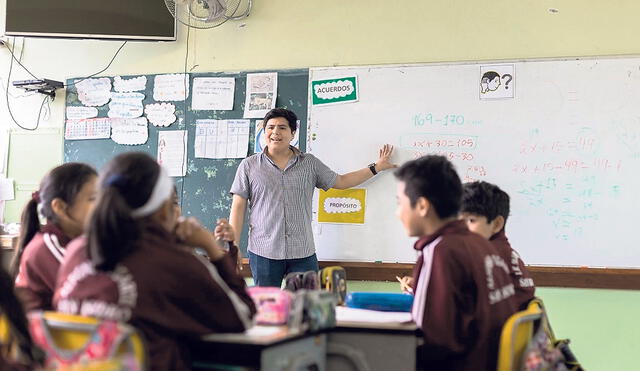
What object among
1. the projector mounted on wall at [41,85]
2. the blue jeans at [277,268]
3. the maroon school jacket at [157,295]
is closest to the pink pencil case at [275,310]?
the maroon school jacket at [157,295]

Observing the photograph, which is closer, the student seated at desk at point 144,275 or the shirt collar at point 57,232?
the student seated at desk at point 144,275

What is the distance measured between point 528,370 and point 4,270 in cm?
146

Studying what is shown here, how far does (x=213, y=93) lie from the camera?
451 centimetres

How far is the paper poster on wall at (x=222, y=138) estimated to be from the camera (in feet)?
14.5

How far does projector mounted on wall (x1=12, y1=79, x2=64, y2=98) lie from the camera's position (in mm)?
4684

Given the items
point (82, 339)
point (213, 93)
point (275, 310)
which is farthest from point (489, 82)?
point (82, 339)

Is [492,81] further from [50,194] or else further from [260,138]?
[50,194]

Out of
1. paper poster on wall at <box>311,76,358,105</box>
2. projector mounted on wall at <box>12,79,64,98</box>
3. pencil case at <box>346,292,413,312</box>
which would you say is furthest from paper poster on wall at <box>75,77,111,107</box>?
pencil case at <box>346,292,413,312</box>

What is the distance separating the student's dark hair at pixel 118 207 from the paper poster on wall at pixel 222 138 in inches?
103

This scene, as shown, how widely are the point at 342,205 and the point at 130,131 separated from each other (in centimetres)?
147

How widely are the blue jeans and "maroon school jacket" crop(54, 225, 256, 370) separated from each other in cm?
222

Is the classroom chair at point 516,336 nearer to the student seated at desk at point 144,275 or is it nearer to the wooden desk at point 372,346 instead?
the wooden desk at point 372,346

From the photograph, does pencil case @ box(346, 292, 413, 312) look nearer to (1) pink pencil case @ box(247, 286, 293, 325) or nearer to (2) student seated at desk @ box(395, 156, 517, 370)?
(2) student seated at desk @ box(395, 156, 517, 370)

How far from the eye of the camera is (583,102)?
3.90m
